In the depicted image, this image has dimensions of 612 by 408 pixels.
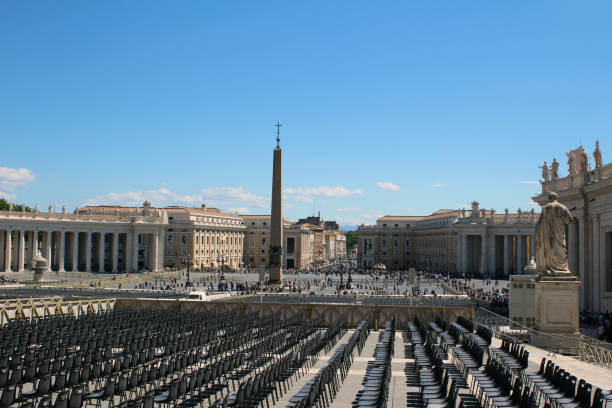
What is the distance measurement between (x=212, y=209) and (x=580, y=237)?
105733mm

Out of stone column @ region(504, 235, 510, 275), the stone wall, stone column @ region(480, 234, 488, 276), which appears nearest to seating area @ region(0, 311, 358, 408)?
the stone wall

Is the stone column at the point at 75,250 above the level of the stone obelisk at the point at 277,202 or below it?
below

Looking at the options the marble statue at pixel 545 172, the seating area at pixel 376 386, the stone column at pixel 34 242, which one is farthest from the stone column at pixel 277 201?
the stone column at pixel 34 242

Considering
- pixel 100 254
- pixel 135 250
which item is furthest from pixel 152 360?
pixel 135 250

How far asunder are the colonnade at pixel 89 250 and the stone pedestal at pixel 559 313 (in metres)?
81.4

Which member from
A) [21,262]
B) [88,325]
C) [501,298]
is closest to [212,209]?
[21,262]

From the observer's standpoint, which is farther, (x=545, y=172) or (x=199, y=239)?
(x=199, y=239)

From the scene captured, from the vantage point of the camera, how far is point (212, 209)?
138000 millimetres

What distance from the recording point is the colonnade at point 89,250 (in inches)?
3558

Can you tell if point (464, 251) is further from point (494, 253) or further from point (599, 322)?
point (599, 322)

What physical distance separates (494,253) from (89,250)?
217 feet

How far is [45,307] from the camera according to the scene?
30.2m

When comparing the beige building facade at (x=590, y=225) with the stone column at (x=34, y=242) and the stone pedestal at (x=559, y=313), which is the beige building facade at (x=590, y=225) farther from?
the stone column at (x=34, y=242)

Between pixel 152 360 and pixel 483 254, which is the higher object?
pixel 483 254
